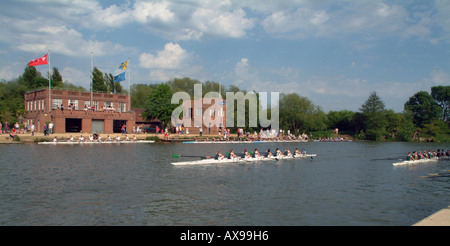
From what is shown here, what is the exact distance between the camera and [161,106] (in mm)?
67500

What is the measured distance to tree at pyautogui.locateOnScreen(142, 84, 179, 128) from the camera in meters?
67.6

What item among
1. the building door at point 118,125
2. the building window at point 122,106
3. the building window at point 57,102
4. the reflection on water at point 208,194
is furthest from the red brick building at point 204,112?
the reflection on water at point 208,194

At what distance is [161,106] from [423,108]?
80512 mm

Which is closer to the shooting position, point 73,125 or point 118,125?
point 73,125

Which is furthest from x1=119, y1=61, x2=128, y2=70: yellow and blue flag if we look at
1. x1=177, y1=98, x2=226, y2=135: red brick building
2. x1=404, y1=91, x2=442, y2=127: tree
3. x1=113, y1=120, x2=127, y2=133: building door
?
x1=404, y1=91, x2=442, y2=127: tree

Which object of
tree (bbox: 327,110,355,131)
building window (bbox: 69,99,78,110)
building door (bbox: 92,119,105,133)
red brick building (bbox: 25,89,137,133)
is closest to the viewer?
red brick building (bbox: 25,89,137,133)

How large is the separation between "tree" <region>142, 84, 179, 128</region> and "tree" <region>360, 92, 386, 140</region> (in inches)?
2087

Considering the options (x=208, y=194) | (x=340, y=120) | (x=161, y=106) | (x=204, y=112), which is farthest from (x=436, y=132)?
(x=208, y=194)

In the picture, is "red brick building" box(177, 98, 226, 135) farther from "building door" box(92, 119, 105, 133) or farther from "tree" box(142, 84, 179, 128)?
"building door" box(92, 119, 105, 133)

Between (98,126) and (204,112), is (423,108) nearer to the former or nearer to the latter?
(204,112)
